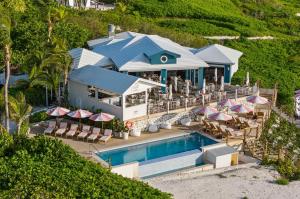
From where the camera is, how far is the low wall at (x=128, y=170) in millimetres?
26498

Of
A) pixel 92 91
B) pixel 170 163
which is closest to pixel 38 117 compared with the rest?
pixel 92 91

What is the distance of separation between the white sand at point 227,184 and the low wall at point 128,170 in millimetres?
803

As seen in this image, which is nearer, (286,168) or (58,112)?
(286,168)

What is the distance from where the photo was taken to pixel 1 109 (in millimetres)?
28734

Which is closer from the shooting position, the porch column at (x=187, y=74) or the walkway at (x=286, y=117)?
the walkway at (x=286, y=117)

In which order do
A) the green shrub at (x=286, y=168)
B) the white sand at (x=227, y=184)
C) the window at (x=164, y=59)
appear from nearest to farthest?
the white sand at (x=227, y=184), the green shrub at (x=286, y=168), the window at (x=164, y=59)

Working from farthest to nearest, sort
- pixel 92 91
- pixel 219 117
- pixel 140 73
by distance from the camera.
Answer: pixel 140 73 < pixel 92 91 < pixel 219 117

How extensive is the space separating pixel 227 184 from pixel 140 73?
523 inches

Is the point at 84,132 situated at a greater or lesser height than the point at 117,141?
greater

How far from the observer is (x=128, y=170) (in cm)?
2677

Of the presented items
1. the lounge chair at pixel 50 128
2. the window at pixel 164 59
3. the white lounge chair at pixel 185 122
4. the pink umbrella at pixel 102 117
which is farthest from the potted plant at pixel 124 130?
the window at pixel 164 59

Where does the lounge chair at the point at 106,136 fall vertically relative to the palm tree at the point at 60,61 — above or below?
below

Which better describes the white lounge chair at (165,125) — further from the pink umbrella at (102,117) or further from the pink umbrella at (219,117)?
the pink umbrella at (102,117)

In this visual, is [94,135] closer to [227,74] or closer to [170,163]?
[170,163]
